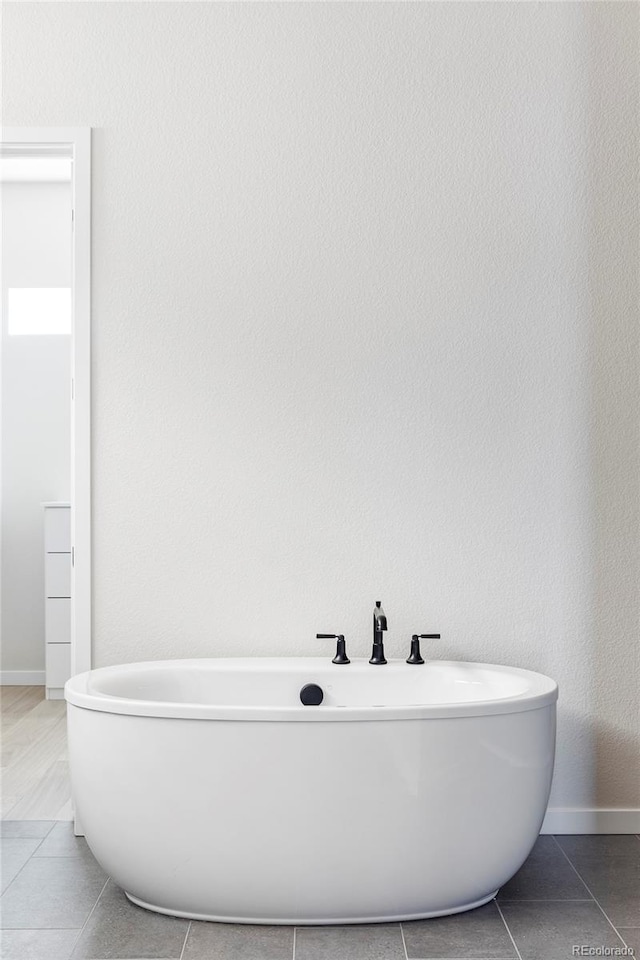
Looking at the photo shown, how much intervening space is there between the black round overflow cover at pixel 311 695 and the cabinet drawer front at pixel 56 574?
2122mm

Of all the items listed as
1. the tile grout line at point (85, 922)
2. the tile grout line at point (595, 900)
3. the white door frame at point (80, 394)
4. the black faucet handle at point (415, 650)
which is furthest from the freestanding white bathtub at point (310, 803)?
the white door frame at point (80, 394)

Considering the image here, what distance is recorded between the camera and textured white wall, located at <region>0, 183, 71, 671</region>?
4.73m

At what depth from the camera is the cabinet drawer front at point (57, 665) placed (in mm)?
4277

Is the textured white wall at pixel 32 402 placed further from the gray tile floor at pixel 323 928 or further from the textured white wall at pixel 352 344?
the gray tile floor at pixel 323 928

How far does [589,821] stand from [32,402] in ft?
11.4

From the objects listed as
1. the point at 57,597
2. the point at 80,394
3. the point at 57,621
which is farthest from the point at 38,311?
the point at 80,394

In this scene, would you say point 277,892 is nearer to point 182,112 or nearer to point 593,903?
point 593,903

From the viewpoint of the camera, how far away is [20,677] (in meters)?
4.66

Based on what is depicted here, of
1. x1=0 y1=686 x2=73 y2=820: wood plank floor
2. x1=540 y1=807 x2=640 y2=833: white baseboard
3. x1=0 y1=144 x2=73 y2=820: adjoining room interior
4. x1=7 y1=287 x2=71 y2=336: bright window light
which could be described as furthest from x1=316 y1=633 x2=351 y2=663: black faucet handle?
x1=7 y1=287 x2=71 y2=336: bright window light

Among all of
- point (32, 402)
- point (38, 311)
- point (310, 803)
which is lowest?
point (310, 803)

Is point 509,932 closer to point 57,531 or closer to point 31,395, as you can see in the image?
point 57,531

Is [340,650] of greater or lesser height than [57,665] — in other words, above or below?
above

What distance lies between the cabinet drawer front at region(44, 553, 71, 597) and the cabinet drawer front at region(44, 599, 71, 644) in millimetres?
45

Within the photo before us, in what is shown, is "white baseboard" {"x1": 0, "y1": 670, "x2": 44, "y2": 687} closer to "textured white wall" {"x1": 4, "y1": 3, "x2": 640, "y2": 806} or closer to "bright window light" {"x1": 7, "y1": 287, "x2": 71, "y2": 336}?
"bright window light" {"x1": 7, "y1": 287, "x2": 71, "y2": 336}
